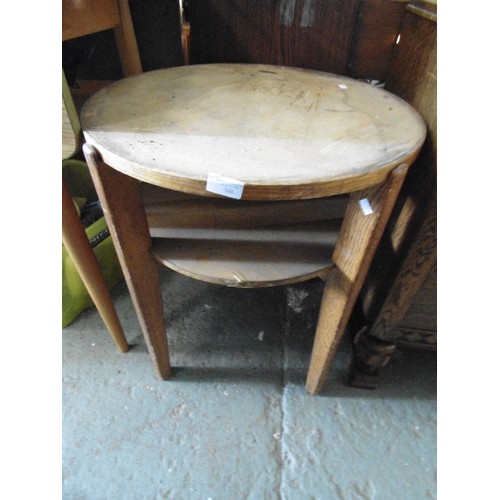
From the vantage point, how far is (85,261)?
0.85 metres

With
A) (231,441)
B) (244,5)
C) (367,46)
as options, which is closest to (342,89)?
(367,46)

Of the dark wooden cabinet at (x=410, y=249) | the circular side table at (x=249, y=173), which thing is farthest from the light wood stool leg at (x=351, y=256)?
the dark wooden cabinet at (x=410, y=249)

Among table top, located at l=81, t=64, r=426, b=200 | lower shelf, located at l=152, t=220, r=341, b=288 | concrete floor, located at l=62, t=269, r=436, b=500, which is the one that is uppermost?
table top, located at l=81, t=64, r=426, b=200

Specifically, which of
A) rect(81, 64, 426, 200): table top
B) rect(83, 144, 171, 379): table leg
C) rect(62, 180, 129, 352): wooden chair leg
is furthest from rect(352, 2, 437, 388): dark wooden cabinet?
rect(62, 180, 129, 352): wooden chair leg

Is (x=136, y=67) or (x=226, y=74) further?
(x=136, y=67)

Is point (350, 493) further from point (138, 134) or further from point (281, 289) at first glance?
point (138, 134)

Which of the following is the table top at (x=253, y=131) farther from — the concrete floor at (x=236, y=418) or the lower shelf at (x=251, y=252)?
the concrete floor at (x=236, y=418)

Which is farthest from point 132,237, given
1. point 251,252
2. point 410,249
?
point 410,249

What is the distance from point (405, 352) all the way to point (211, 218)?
749 mm

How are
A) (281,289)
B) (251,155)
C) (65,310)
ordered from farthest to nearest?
(281,289), (65,310), (251,155)

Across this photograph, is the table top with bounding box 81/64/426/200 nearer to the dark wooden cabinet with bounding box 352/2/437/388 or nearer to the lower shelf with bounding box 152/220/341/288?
the dark wooden cabinet with bounding box 352/2/437/388

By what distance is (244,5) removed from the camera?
88 cm

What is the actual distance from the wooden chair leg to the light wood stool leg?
1.81 feet

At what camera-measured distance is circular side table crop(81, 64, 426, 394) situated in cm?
50
